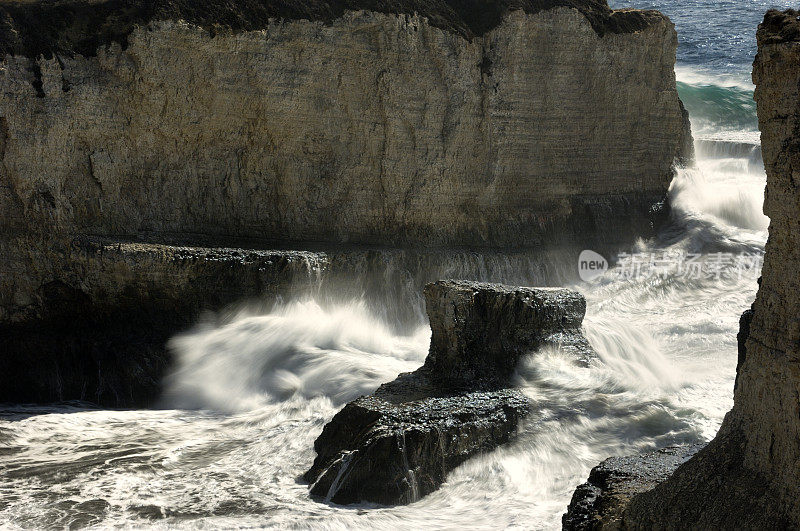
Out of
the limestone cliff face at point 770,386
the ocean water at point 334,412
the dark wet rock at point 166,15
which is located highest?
the dark wet rock at point 166,15

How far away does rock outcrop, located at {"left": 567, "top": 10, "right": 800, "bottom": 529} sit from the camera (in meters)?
4.55

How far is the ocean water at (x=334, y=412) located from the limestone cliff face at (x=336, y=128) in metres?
1.28

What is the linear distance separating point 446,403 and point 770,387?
3.90 meters

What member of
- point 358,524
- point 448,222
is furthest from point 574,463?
point 448,222

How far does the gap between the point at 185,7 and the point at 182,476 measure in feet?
24.0

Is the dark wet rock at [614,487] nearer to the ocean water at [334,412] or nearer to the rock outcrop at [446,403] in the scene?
the ocean water at [334,412]

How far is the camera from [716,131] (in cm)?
2595

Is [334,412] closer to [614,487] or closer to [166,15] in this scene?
[614,487]

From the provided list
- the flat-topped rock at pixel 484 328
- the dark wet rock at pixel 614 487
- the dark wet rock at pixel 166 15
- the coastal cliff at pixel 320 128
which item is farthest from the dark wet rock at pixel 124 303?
the dark wet rock at pixel 614 487

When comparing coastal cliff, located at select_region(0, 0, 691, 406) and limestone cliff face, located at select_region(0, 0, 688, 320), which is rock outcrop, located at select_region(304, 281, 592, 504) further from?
limestone cliff face, located at select_region(0, 0, 688, 320)

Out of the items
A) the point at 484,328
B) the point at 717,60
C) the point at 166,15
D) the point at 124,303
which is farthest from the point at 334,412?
the point at 717,60

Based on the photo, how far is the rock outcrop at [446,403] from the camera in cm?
747

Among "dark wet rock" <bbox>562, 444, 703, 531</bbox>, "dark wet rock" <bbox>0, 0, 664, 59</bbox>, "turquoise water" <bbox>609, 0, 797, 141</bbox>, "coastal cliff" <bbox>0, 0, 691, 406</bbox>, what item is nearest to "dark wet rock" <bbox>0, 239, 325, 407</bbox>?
"coastal cliff" <bbox>0, 0, 691, 406</bbox>

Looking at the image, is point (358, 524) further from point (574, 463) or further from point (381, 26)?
point (381, 26)
